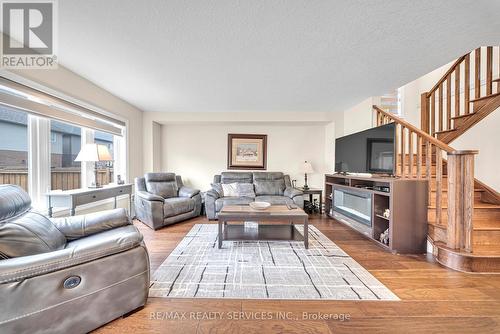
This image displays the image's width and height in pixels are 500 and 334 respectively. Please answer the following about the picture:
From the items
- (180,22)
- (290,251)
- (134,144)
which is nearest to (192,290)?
(290,251)

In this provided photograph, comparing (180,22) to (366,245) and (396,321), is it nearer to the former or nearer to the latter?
(396,321)

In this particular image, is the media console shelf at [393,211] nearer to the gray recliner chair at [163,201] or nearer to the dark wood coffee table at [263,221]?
the dark wood coffee table at [263,221]

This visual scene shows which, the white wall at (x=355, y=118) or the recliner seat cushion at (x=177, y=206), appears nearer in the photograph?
the recliner seat cushion at (x=177, y=206)

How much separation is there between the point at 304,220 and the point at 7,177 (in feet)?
10.8

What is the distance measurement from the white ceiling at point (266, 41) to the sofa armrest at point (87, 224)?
1.64m

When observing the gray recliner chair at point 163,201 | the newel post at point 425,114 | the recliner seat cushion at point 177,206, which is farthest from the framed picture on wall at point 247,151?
the newel post at point 425,114

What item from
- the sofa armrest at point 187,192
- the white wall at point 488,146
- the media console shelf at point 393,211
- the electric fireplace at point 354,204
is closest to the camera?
the media console shelf at point 393,211

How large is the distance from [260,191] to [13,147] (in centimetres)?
360

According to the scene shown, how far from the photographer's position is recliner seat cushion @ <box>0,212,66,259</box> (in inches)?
50.3

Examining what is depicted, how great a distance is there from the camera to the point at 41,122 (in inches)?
98.7

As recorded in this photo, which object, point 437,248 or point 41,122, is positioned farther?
point 41,122

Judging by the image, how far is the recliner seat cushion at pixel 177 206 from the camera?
342cm

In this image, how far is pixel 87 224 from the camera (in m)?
1.84

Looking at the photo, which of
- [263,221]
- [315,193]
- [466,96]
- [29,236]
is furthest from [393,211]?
[29,236]
